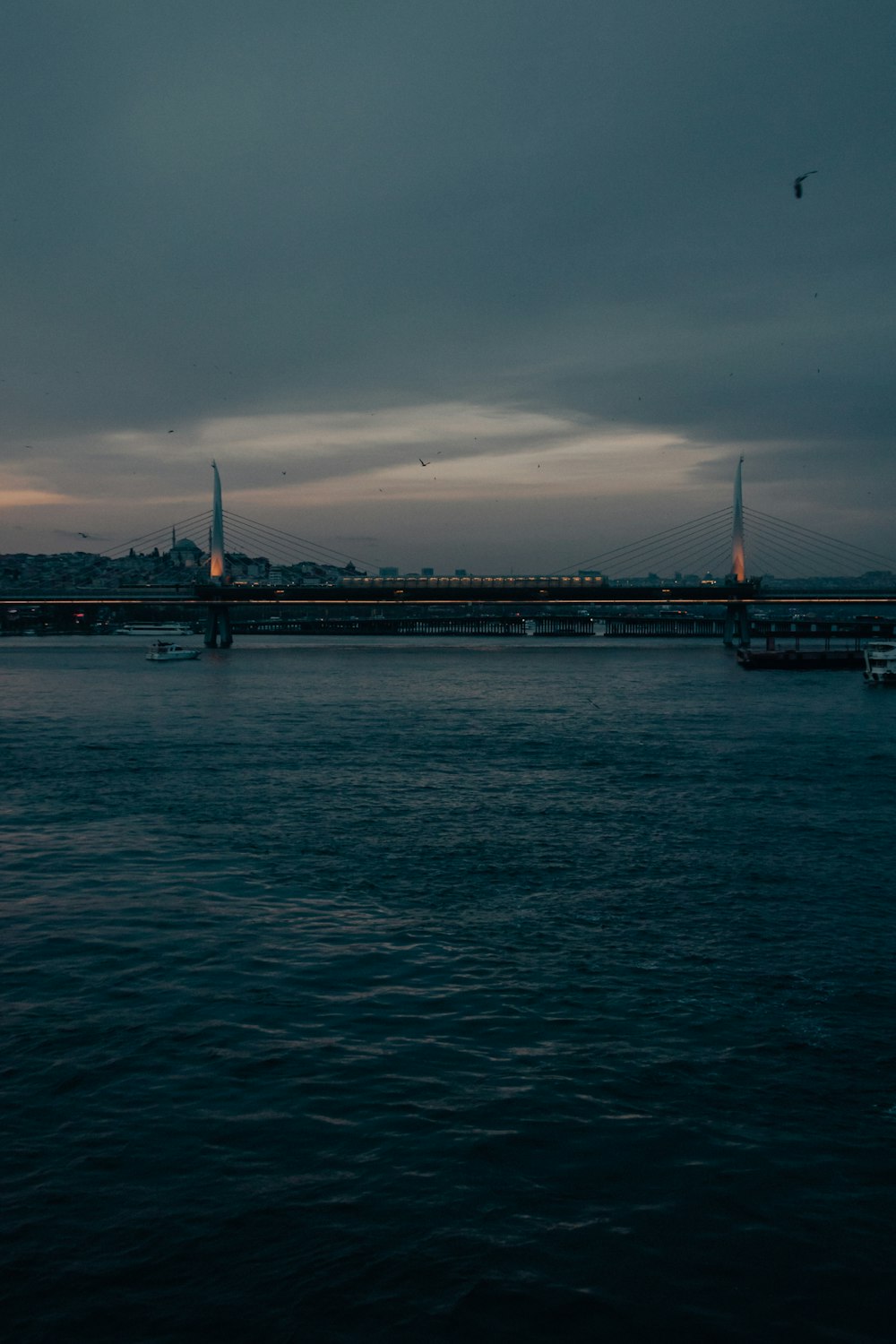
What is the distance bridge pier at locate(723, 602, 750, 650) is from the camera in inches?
5502

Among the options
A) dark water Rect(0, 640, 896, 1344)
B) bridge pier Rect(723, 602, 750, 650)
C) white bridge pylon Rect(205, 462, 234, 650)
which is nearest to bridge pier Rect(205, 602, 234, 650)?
white bridge pylon Rect(205, 462, 234, 650)

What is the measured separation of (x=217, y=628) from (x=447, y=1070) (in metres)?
143

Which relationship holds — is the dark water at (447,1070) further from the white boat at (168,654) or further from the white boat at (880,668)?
the white boat at (168,654)

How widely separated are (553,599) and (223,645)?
48.2 meters

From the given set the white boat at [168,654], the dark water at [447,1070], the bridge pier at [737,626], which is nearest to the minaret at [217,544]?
the white boat at [168,654]

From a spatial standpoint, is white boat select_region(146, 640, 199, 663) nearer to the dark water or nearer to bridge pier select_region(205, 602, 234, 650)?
bridge pier select_region(205, 602, 234, 650)

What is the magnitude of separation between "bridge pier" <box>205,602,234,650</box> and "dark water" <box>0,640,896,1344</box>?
118 m

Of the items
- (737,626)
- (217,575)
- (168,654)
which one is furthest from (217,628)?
(737,626)

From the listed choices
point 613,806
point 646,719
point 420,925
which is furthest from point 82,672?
point 420,925

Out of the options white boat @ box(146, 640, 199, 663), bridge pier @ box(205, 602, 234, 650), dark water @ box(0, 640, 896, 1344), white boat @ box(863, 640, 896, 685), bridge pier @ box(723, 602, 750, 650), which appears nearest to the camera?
dark water @ box(0, 640, 896, 1344)

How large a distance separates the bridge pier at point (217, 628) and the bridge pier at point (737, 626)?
71.8 meters

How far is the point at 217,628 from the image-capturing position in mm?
150500

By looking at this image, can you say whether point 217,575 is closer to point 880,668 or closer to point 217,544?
point 217,544

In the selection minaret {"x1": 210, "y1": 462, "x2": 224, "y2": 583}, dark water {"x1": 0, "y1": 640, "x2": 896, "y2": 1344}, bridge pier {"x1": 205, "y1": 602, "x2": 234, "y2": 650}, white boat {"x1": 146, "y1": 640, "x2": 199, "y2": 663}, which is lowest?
dark water {"x1": 0, "y1": 640, "x2": 896, "y2": 1344}
